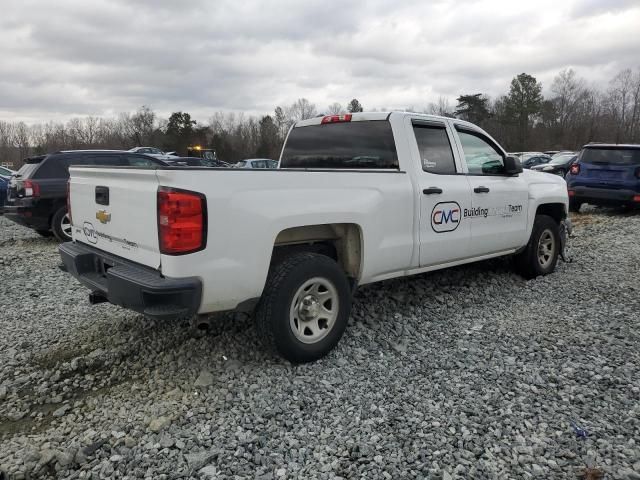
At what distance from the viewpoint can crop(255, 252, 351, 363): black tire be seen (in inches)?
131

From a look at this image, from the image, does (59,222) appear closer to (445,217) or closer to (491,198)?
(445,217)

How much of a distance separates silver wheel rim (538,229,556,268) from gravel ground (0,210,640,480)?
0.82 meters

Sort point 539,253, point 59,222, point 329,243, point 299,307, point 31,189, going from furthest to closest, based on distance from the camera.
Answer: point 59,222, point 31,189, point 539,253, point 329,243, point 299,307

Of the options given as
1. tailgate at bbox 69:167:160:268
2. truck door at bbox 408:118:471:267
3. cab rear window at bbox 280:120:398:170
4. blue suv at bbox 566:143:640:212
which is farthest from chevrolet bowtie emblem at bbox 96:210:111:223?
blue suv at bbox 566:143:640:212

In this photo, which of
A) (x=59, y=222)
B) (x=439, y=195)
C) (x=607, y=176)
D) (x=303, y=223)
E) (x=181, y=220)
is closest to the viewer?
(x=181, y=220)

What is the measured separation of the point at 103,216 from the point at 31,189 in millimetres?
6180

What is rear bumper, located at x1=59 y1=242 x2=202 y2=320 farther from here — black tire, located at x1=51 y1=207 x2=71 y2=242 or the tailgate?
black tire, located at x1=51 y1=207 x2=71 y2=242

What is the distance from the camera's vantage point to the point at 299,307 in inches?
139

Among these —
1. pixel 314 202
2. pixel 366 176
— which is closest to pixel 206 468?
pixel 314 202

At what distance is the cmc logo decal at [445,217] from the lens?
14.2 ft

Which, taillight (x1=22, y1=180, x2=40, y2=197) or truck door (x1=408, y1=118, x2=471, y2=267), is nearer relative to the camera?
truck door (x1=408, y1=118, x2=471, y2=267)

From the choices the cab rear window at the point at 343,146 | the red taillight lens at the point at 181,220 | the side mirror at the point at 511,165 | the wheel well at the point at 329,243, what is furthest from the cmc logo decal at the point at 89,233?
the side mirror at the point at 511,165

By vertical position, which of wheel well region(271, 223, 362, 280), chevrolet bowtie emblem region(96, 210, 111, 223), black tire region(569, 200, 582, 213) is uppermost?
chevrolet bowtie emblem region(96, 210, 111, 223)

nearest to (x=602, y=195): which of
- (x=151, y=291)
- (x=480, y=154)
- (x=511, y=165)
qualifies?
(x=511, y=165)
